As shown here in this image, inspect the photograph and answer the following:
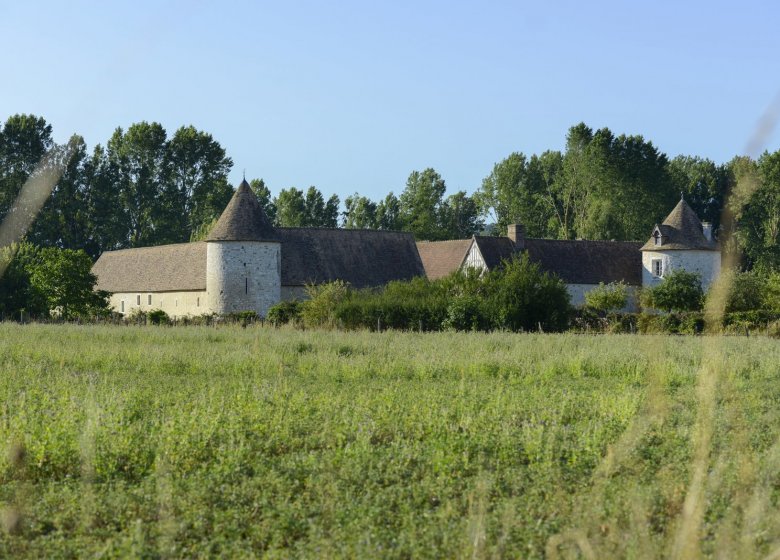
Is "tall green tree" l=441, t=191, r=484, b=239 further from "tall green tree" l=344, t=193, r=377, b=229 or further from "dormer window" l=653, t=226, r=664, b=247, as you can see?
"dormer window" l=653, t=226, r=664, b=247

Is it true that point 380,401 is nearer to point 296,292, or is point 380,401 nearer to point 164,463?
point 164,463

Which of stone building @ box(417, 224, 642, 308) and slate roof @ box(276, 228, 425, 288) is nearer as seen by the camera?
slate roof @ box(276, 228, 425, 288)

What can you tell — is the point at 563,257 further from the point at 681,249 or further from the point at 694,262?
the point at 694,262

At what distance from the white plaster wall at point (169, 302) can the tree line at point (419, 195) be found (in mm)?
8558

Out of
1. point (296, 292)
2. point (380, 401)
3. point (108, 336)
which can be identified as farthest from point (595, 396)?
point (296, 292)

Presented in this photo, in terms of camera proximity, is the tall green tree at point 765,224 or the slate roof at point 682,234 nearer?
the slate roof at point 682,234

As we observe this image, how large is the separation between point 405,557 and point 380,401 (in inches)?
235

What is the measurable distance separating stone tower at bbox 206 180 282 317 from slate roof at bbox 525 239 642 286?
59.7ft

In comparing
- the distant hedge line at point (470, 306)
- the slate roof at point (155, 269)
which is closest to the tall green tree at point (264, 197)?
the slate roof at point (155, 269)

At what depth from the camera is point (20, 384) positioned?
46.2ft

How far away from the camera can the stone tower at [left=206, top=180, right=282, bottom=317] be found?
1880 inches

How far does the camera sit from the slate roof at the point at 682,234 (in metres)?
57.7

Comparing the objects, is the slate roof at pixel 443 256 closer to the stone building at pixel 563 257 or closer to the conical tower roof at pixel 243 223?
the stone building at pixel 563 257

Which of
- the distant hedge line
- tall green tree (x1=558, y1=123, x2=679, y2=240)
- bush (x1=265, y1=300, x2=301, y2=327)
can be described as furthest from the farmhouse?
the distant hedge line
